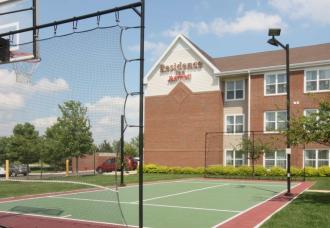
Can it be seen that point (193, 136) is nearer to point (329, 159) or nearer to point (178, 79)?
point (178, 79)

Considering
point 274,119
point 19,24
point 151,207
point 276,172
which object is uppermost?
point 19,24

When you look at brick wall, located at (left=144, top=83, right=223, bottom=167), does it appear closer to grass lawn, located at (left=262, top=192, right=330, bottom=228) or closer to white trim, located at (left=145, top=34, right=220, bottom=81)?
white trim, located at (left=145, top=34, right=220, bottom=81)

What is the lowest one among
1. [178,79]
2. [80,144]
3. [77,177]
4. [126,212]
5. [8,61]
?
[126,212]

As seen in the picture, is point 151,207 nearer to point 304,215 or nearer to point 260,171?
point 304,215

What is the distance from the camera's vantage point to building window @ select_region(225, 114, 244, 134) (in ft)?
135

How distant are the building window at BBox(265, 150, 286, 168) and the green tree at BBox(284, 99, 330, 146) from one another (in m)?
21.8

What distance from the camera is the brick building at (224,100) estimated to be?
37562 mm

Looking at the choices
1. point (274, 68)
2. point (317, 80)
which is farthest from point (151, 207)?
point (274, 68)

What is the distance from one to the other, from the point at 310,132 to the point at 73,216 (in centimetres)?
899

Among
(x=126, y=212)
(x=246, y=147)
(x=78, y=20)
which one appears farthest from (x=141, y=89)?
(x=246, y=147)

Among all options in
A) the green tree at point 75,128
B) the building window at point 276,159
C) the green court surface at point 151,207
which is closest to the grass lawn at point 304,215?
the green court surface at point 151,207

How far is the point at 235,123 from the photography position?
41500 mm

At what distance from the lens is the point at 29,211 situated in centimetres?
1348

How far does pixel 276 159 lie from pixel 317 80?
24.0ft
